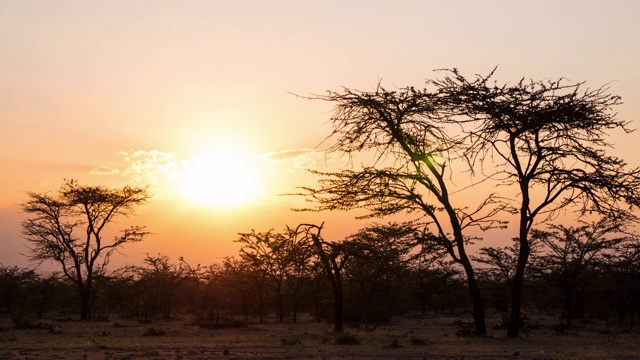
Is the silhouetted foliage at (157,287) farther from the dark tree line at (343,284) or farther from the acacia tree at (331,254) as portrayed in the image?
the acacia tree at (331,254)

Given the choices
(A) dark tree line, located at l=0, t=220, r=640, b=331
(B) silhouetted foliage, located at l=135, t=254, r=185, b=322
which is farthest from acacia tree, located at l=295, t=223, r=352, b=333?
(B) silhouetted foliage, located at l=135, t=254, r=185, b=322

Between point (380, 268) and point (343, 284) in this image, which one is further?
point (343, 284)

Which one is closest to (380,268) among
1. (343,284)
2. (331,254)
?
(331,254)

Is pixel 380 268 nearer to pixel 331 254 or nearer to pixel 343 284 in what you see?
pixel 331 254

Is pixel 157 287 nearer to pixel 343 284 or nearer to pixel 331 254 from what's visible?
pixel 343 284

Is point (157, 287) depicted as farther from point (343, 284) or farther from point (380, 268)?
point (380, 268)

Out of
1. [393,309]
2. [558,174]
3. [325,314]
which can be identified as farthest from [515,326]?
[325,314]

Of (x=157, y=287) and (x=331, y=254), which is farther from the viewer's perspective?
(x=157, y=287)

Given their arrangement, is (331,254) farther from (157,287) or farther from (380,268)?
(157,287)

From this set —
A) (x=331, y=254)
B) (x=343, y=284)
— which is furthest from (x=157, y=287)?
(x=331, y=254)

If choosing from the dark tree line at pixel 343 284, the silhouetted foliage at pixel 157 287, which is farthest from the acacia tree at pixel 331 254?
the silhouetted foliage at pixel 157 287

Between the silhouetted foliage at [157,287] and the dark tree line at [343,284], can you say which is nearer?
the dark tree line at [343,284]

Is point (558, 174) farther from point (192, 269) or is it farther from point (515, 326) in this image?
point (192, 269)

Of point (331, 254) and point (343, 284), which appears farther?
point (343, 284)
